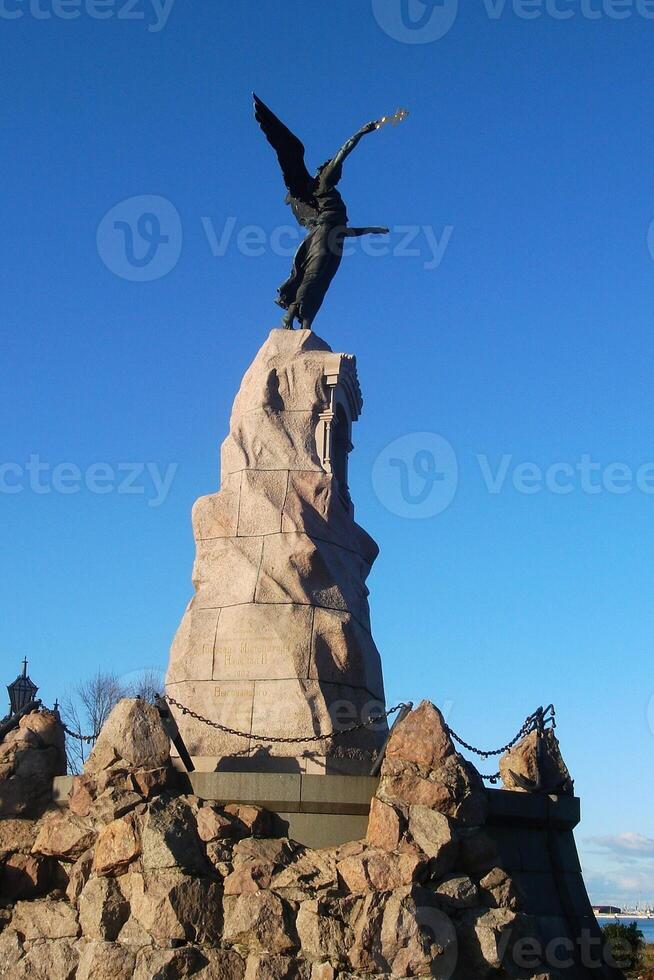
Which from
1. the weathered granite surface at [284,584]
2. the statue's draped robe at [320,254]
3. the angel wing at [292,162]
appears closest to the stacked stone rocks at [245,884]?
the weathered granite surface at [284,584]

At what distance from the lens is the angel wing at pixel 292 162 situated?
1714cm

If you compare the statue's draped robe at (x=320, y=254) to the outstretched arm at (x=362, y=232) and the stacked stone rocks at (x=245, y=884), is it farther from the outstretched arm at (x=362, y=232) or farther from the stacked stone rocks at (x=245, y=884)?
the stacked stone rocks at (x=245, y=884)

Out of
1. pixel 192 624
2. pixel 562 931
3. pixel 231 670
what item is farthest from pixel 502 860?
pixel 192 624

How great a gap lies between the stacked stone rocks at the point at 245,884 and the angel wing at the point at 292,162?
30.1 feet

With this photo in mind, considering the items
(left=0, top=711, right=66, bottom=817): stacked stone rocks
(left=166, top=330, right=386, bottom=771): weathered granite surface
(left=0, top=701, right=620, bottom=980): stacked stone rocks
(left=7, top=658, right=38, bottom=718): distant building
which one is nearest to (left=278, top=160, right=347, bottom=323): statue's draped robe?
(left=166, top=330, right=386, bottom=771): weathered granite surface

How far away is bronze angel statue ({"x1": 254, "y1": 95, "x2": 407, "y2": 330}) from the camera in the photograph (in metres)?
17.1

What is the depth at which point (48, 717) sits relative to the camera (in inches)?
482

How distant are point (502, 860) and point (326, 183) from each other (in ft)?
34.4

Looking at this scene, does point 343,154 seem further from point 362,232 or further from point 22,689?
point 22,689

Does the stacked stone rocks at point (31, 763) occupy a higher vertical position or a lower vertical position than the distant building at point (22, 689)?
lower

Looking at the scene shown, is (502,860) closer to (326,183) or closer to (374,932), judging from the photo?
(374,932)

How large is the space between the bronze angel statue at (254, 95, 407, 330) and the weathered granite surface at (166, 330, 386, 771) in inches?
42.5

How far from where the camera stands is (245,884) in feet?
32.4

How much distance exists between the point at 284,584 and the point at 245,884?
4.70m
